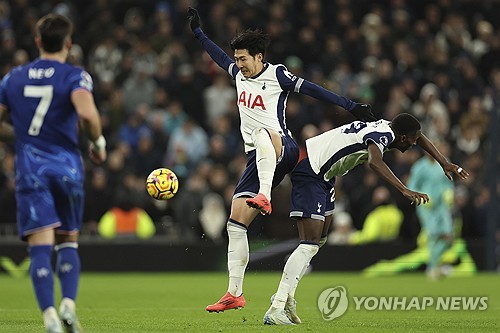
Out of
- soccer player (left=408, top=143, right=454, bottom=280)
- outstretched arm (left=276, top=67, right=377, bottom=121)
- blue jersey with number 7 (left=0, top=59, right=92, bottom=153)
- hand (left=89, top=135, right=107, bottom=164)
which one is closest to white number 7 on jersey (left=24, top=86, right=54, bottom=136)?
blue jersey with number 7 (left=0, top=59, right=92, bottom=153)

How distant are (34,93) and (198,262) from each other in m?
12.4

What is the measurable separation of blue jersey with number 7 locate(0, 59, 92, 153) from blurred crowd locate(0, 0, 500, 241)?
449 inches

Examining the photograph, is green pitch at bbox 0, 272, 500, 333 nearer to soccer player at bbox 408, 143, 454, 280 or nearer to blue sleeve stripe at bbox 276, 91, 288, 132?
soccer player at bbox 408, 143, 454, 280

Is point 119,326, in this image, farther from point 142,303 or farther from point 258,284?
point 258,284

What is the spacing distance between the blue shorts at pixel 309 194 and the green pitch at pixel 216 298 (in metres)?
1.02

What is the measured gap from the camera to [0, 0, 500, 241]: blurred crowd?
→ 2014 cm

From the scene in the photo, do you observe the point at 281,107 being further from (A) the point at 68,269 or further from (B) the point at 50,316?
(B) the point at 50,316

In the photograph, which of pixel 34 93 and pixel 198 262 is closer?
pixel 34 93

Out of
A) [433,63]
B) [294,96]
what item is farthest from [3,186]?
[433,63]

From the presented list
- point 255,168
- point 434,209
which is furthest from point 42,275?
point 434,209

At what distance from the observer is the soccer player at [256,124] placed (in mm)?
10297

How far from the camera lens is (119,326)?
382 inches

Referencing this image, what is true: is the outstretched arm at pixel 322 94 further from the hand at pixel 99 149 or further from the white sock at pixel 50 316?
the white sock at pixel 50 316

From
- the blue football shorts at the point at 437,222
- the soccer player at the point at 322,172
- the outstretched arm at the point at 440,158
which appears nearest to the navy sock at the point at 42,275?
the soccer player at the point at 322,172
